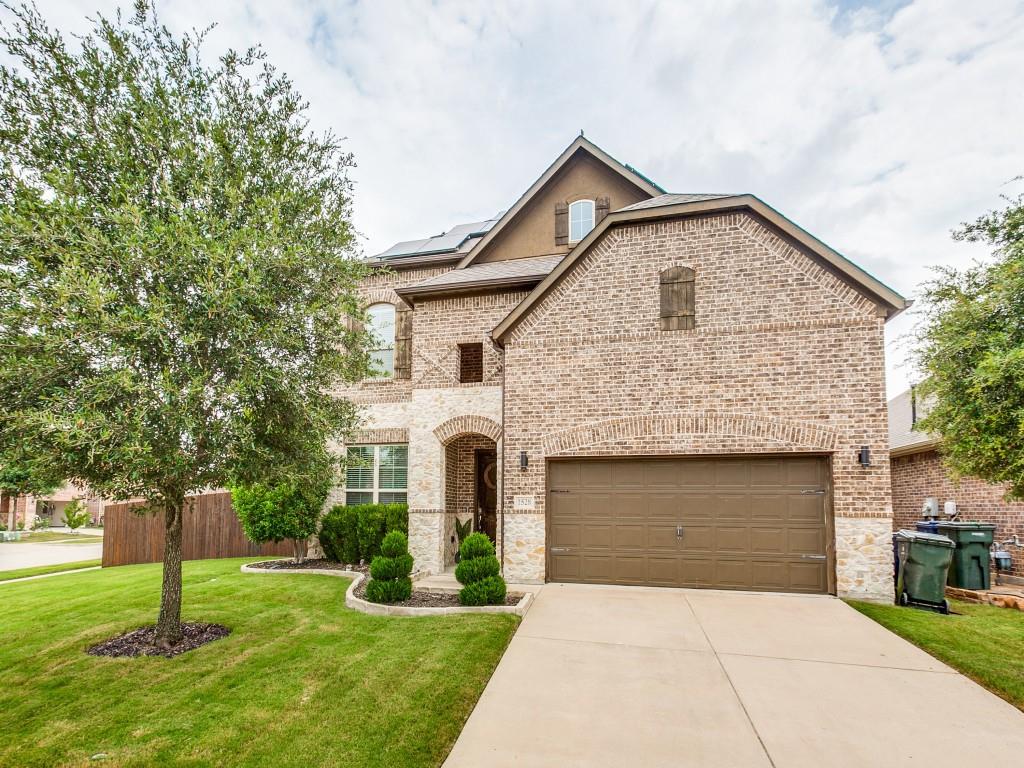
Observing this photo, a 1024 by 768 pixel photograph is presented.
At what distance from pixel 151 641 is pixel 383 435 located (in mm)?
6513

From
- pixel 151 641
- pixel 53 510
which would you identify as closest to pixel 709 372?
pixel 151 641

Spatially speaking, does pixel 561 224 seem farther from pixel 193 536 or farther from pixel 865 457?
pixel 193 536

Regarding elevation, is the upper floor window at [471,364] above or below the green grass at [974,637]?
above

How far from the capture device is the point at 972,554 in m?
9.78

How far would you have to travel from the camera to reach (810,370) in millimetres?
8953

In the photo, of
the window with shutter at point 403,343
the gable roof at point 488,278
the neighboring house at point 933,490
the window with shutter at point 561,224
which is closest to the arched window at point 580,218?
the window with shutter at point 561,224

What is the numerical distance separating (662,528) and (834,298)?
4.95m

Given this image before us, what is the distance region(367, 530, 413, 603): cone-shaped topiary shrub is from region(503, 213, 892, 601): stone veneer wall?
223 centimetres

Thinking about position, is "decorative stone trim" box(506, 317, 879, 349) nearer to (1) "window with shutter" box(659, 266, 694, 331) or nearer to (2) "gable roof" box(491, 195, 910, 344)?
(1) "window with shutter" box(659, 266, 694, 331)

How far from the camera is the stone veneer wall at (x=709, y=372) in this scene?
28.6 feet

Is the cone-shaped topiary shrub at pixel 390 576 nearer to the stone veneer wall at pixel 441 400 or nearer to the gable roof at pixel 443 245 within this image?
the stone veneer wall at pixel 441 400

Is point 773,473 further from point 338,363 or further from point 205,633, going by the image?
point 205,633

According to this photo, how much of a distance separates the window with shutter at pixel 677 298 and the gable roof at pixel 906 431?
143 inches

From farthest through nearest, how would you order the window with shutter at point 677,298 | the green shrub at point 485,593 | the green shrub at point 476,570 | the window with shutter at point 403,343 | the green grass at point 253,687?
the window with shutter at point 403,343 → the window with shutter at point 677,298 → the green shrub at point 476,570 → the green shrub at point 485,593 → the green grass at point 253,687
